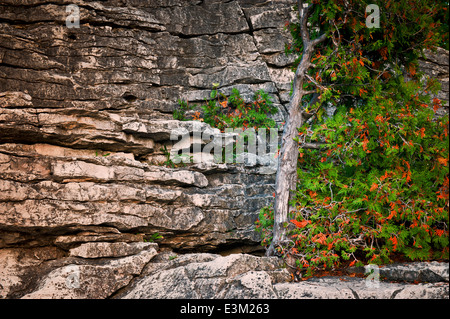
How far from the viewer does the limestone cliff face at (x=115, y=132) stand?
6.65 metres

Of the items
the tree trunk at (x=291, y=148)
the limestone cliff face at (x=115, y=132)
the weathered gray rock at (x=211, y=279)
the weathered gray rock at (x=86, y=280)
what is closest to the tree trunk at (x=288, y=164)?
the tree trunk at (x=291, y=148)

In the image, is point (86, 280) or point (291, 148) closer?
point (86, 280)

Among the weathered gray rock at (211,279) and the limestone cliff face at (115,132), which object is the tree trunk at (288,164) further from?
the limestone cliff face at (115,132)

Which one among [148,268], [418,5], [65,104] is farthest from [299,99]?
[65,104]

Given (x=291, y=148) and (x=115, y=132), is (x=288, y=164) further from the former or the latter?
(x=115, y=132)

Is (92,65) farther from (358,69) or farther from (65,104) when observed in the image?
(358,69)

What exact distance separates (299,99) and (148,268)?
4.47 meters

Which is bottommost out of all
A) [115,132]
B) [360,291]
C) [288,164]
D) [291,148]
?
[360,291]

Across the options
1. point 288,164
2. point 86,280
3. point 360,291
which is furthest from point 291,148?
point 86,280

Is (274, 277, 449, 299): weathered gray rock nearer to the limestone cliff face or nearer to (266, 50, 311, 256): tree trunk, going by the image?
(266, 50, 311, 256): tree trunk

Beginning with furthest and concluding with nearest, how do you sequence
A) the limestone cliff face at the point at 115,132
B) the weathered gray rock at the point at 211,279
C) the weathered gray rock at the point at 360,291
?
1. the limestone cliff face at the point at 115,132
2. the weathered gray rock at the point at 211,279
3. the weathered gray rock at the point at 360,291

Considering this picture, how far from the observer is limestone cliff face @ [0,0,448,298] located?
6652 mm

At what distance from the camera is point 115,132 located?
8578 millimetres

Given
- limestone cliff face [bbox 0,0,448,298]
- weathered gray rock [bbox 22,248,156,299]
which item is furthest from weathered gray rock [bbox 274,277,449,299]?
limestone cliff face [bbox 0,0,448,298]
